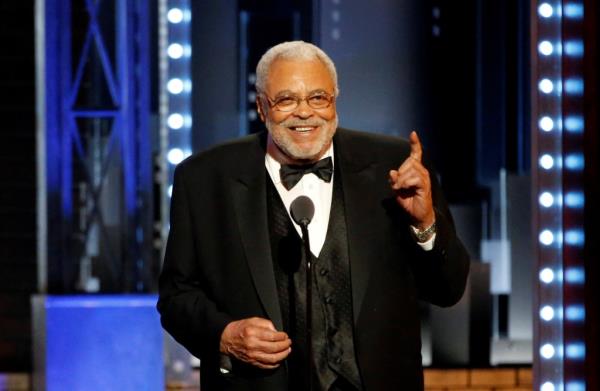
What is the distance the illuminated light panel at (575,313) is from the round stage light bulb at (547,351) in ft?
0.39

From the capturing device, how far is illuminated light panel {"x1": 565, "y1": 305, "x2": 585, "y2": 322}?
11.3 feet

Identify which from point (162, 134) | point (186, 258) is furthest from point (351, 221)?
point (162, 134)

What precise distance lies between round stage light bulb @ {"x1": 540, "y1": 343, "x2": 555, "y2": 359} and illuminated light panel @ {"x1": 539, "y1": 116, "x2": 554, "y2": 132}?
70 cm

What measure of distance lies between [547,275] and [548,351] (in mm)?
249

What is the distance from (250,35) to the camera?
4.20 meters

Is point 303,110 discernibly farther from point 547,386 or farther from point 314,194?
point 547,386

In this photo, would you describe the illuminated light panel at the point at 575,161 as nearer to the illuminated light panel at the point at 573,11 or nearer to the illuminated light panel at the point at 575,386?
the illuminated light panel at the point at 573,11

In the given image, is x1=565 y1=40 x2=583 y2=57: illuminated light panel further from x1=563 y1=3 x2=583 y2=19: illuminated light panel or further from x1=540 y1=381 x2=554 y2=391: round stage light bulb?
x1=540 y1=381 x2=554 y2=391: round stage light bulb

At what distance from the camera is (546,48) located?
351cm

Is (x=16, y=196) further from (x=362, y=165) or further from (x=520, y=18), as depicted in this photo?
(x=362, y=165)

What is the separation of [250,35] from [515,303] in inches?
60.0

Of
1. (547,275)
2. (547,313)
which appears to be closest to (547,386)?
(547,313)

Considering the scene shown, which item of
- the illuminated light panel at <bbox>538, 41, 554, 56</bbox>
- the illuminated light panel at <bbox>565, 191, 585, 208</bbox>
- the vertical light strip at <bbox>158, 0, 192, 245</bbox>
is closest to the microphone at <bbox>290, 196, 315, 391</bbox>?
the illuminated light panel at <bbox>565, 191, 585, 208</bbox>

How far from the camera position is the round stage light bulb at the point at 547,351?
139 inches
